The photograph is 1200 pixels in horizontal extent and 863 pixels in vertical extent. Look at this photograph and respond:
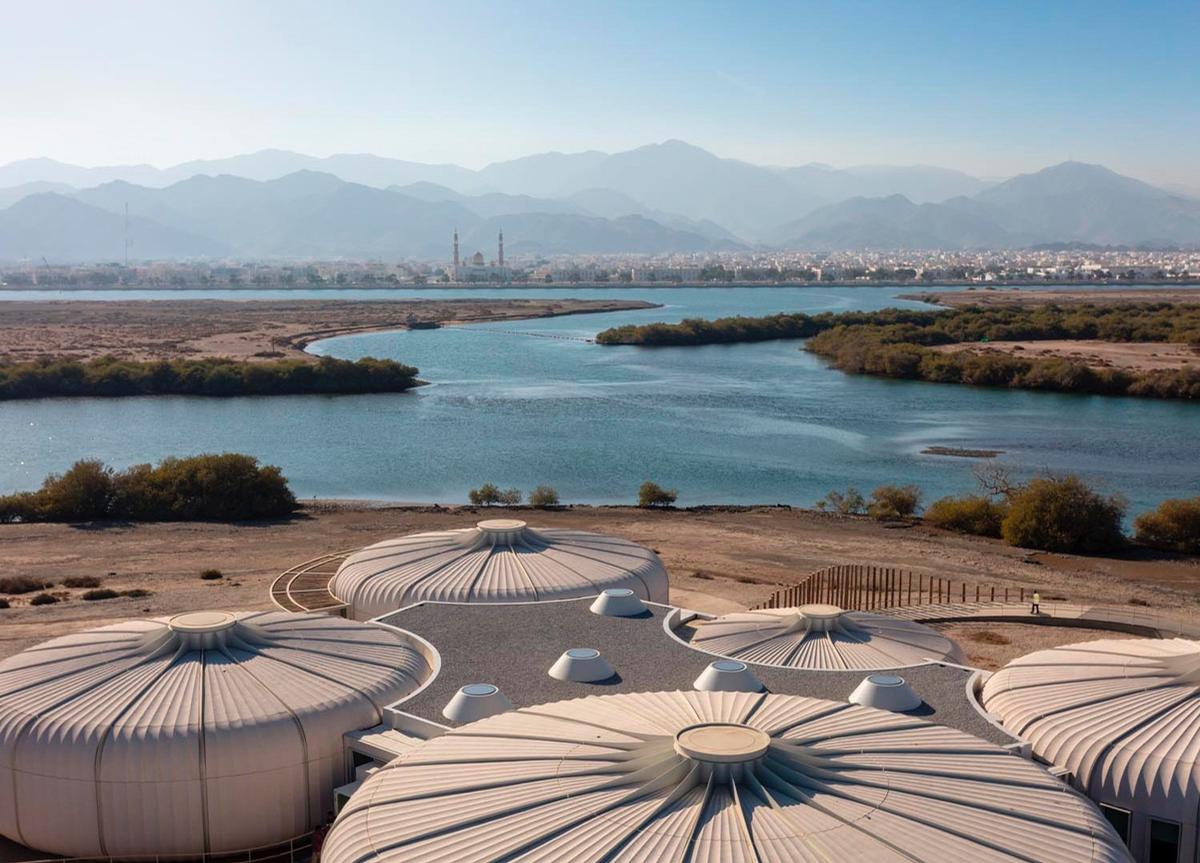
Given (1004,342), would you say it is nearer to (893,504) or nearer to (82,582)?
(893,504)

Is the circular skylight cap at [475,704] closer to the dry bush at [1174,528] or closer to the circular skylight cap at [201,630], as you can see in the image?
the circular skylight cap at [201,630]

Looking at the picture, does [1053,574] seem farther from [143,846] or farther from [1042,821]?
[143,846]

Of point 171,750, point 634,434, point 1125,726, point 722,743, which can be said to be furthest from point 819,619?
point 634,434

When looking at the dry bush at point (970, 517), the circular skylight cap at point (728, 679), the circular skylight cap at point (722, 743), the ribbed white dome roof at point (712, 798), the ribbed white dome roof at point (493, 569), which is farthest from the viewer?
the dry bush at point (970, 517)

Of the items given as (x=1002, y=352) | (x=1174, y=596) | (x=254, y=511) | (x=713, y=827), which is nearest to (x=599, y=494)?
(x=254, y=511)

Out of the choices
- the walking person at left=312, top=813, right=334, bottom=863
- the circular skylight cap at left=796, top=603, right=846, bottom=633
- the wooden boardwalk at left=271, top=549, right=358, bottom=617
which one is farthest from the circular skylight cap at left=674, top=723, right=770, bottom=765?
the wooden boardwalk at left=271, top=549, right=358, bottom=617

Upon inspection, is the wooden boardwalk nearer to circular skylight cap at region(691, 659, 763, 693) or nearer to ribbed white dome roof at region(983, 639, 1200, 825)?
circular skylight cap at region(691, 659, 763, 693)

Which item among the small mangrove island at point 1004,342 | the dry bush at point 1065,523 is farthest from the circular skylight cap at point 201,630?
the small mangrove island at point 1004,342
